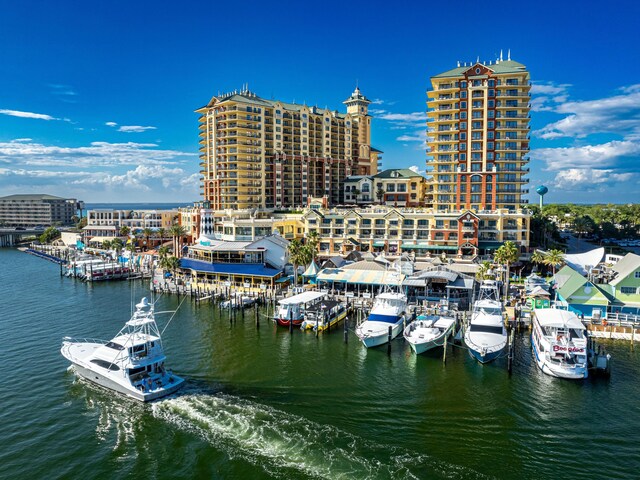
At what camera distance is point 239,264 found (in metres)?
87.0

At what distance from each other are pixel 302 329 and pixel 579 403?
32.2m

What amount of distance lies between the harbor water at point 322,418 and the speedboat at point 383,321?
61.8 inches

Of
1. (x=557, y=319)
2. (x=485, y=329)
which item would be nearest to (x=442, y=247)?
(x=485, y=329)

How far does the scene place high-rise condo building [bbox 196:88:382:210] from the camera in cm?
12800

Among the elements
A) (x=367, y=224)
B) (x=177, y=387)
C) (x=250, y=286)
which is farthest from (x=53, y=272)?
(x=177, y=387)

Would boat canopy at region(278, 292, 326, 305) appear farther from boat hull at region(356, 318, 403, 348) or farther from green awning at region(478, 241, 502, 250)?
green awning at region(478, 241, 502, 250)

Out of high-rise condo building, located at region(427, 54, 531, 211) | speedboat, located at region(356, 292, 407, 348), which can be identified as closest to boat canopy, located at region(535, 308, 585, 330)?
speedboat, located at region(356, 292, 407, 348)

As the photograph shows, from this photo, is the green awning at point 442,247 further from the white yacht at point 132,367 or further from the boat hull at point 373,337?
the white yacht at point 132,367

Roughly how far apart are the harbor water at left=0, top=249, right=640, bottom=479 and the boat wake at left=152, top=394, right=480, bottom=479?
0.37ft

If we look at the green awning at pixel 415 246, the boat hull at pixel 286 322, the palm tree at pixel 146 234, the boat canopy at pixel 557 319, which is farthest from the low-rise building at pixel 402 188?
the boat canopy at pixel 557 319

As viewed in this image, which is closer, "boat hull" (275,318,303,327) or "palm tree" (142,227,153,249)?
"boat hull" (275,318,303,327)

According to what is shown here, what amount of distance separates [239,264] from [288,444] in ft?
185

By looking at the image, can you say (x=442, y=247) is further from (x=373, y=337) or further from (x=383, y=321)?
(x=373, y=337)

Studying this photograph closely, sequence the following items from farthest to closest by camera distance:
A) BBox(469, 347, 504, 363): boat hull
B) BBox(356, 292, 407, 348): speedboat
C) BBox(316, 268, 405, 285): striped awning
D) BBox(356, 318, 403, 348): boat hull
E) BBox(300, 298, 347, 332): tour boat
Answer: BBox(316, 268, 405, 285): striped awning < BBox(300, 298, 347, 332): tour boat < BBox(356, 292, 407, 348): speedboat < BBox(356, 318, 403, 348): boat hull < BBox(469, 347, 504, 363): boat hull
